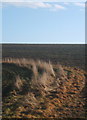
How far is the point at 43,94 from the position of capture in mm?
10000

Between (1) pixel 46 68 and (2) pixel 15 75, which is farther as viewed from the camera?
(1) pixel 46 68

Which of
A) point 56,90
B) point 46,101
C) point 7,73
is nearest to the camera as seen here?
point 46,101

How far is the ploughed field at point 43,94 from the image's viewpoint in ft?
27.8

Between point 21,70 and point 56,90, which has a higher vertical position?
point 21,70

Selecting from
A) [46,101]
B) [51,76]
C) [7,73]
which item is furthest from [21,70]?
[46,101]

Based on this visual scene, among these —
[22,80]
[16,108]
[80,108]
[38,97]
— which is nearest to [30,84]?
[22,80]

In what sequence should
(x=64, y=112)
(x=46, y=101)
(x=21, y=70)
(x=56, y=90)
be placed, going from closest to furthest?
(x=64, y=112), (x=46, y=101), (x=56, y=90), (x=21, y=70)

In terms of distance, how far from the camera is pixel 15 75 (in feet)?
39.4

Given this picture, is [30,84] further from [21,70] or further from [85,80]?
[85,80]

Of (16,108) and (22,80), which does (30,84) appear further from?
(16,108)

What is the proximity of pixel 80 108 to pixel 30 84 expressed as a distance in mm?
3248

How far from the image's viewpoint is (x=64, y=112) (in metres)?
8.52

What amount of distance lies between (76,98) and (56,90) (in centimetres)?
124

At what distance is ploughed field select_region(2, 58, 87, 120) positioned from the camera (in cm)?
846
